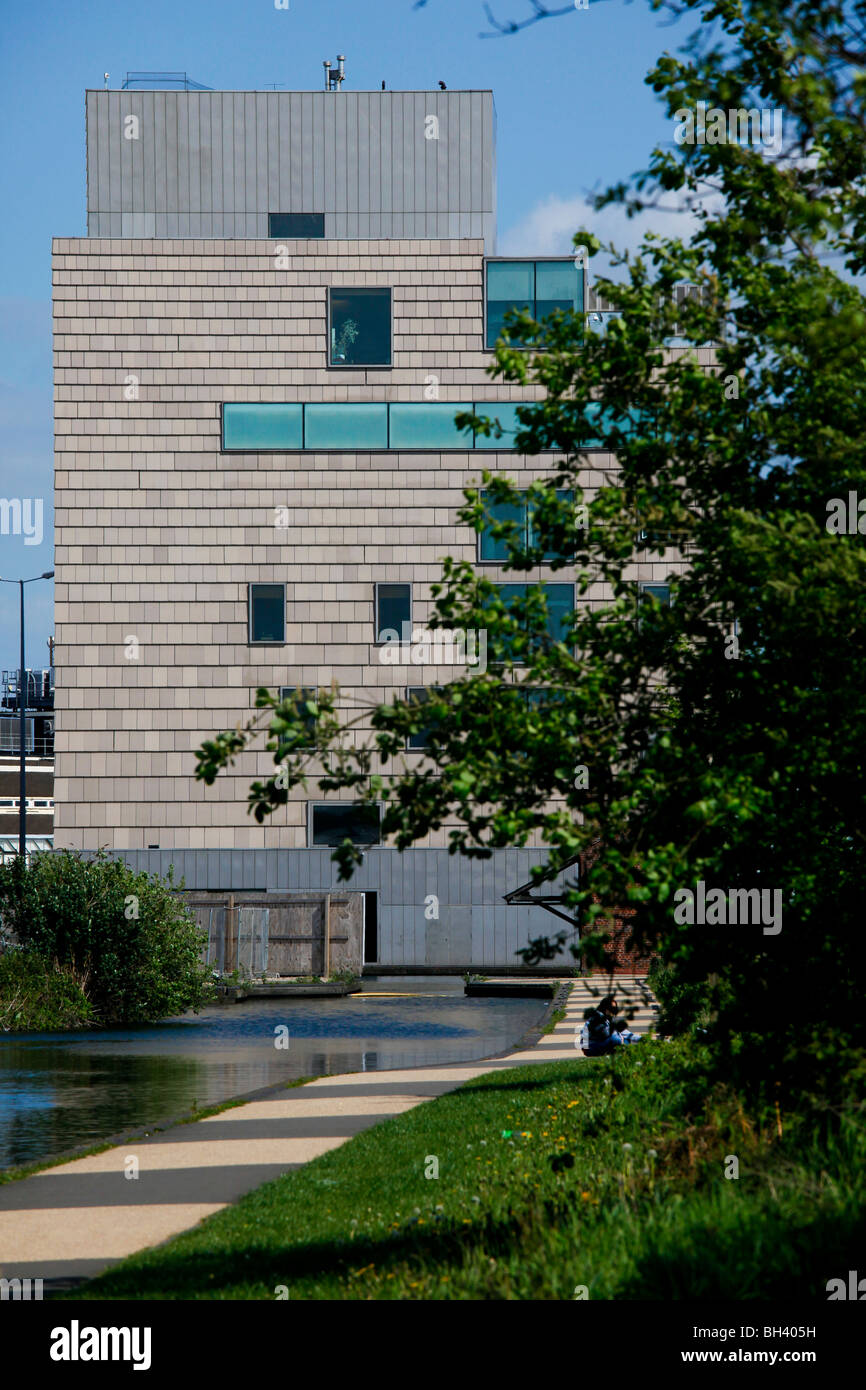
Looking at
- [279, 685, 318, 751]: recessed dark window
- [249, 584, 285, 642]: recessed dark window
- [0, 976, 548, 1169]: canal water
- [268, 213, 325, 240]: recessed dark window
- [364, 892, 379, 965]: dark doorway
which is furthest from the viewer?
[364, 892, 379, 965]: dark doorway

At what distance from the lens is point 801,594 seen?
641cm

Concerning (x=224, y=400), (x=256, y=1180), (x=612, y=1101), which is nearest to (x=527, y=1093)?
(x=612, y=1101)

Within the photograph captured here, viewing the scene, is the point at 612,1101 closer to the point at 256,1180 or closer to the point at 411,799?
the point at 256,1180

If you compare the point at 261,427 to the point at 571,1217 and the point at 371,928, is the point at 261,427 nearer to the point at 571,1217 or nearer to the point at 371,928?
the point at 371,928

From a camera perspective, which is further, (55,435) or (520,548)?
(55,435)

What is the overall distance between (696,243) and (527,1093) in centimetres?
959

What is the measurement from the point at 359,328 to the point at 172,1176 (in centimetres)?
3535

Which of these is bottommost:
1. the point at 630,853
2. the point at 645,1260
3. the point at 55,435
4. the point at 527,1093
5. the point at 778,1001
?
the point at 527,1093

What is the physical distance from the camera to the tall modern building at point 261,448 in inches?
1665

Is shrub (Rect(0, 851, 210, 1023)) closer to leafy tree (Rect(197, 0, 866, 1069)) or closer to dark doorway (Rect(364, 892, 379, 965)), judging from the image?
dark doorway (Rect(364, 892, 379, 965))

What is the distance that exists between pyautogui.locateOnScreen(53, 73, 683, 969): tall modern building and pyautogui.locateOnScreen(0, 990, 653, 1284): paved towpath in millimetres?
25525

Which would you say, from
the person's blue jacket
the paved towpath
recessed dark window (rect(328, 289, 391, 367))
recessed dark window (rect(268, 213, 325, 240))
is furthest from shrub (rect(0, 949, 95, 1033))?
recessed dark window (rect(268, 213, 325, 240))

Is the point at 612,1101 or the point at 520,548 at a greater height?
the point at 520,548

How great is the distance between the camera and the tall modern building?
42281mm
